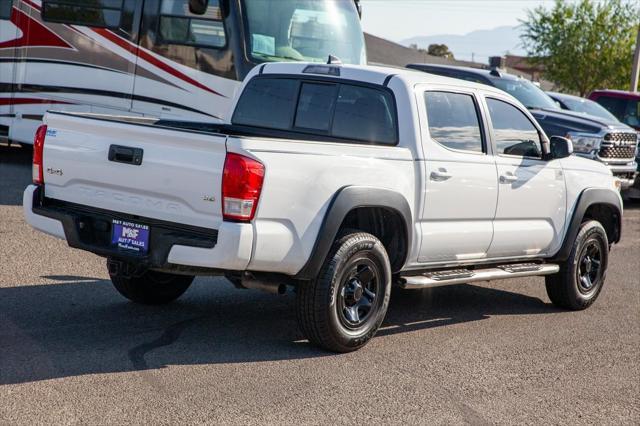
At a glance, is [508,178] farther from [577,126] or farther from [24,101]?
[24,101]

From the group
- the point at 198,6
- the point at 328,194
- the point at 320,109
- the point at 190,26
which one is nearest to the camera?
the point at 328,194

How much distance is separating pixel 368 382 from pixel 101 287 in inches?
116

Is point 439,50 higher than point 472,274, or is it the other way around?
point 439,50

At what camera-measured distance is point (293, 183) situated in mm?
6141

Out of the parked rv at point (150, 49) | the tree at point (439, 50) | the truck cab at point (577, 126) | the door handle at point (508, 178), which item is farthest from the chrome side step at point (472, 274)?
the tree at point (439, 50)

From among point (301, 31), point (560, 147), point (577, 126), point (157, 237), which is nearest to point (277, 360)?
point (157, 237)

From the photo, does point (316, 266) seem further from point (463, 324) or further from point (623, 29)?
point (623, 29)

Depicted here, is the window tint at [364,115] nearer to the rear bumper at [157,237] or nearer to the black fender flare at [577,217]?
the rear bumper at [157,237]

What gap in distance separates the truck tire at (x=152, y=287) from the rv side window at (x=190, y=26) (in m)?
6.70

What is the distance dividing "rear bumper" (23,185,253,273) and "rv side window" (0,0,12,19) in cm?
1031

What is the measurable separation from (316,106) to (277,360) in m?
2.10

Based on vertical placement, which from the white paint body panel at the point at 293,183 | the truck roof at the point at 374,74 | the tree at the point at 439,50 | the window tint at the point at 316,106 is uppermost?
the tree at the point at 439,50

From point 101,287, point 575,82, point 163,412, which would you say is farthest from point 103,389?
point 575,82

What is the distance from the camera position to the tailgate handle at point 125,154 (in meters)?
6.20
